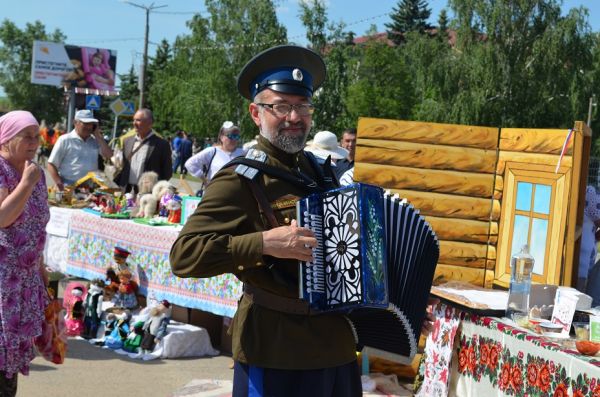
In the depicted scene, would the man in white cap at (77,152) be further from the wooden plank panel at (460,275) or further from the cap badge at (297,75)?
the cap badge at (297,75)

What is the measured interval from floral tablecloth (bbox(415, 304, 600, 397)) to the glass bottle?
0.11m

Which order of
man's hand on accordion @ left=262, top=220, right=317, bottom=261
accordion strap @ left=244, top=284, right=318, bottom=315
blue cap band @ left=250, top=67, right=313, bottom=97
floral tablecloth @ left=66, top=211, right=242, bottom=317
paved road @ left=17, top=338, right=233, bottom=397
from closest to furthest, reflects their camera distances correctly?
1. man's hand on accordion @ left=262, top=220, right=317, bottom=261
2. accordion strap @ left=244, top=284, right=318, bottom=315
3. blue cap band @ left=250, top=67, right=313, bottom=97
4. paved road @ left=17, top=338, right=233, bottom=397
5. floral tablecloth @ left=66, top=211, right=242, bottom=317

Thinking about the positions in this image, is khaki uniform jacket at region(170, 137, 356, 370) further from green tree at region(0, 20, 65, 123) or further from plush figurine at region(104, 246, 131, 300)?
green tree at region(0, 20, 65, 123)

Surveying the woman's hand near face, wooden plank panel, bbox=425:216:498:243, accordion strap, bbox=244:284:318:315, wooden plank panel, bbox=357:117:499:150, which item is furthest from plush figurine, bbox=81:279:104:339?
accordion strap, bbox=244:284:318:315

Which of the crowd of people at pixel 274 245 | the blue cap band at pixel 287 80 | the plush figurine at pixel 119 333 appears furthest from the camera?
the plush figurine at pixel 119 333

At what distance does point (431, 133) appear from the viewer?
4.91 m

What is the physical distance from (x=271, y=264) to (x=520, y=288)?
191 cm

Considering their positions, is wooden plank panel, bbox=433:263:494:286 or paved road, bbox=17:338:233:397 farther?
paved road, bbox=17:338:233:397

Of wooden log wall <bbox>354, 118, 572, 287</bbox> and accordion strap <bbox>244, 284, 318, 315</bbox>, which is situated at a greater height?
wooden log wall <bbox>354, 118, 572, 287</bbox>

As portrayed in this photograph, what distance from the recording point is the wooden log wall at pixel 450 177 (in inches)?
189

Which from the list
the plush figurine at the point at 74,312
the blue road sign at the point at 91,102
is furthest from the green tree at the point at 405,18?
the plush figurine at the point at 74,312

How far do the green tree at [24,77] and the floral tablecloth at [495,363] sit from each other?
6813 centimetres

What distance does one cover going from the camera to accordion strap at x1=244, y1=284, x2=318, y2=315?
2670 millimetres

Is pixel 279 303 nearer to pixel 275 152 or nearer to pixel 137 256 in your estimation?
pixel 275 152
